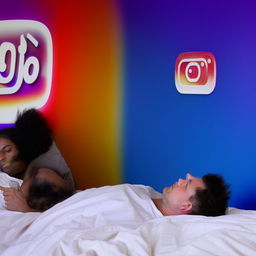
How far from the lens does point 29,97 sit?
246cm

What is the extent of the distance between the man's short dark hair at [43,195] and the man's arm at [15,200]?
1.4 inches

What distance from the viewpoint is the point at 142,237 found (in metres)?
1.37

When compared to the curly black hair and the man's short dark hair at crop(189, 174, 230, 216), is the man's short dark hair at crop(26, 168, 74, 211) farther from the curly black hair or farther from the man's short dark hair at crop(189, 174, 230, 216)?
the man's short dark hair at crop(189, 174, 230, 216)

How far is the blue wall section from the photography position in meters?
1.92

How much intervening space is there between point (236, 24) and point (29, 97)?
1166 millimetres

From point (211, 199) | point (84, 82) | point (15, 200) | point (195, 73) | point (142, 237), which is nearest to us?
point (142, 237)

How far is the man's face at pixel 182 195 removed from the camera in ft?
5.43

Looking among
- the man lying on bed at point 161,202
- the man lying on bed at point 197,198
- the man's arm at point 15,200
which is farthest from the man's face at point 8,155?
the man lying on bed at point 197,198

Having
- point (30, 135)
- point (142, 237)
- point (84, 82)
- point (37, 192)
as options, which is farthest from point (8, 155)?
point (142, 237)

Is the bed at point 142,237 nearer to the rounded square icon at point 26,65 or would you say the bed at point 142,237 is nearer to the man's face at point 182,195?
the man's face at point 182,195

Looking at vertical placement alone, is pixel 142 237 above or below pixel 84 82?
below

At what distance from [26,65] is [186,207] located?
1.27 m

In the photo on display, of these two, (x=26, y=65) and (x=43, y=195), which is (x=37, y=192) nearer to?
(x=43, y=195)

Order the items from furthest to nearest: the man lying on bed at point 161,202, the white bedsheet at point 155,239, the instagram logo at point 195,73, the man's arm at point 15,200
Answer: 1. the instagram logo at point 195,73
2. the man's arm at point 15,200
3. the man lying on bed at point 161,202
4. the white bedsheet at point 155,239
